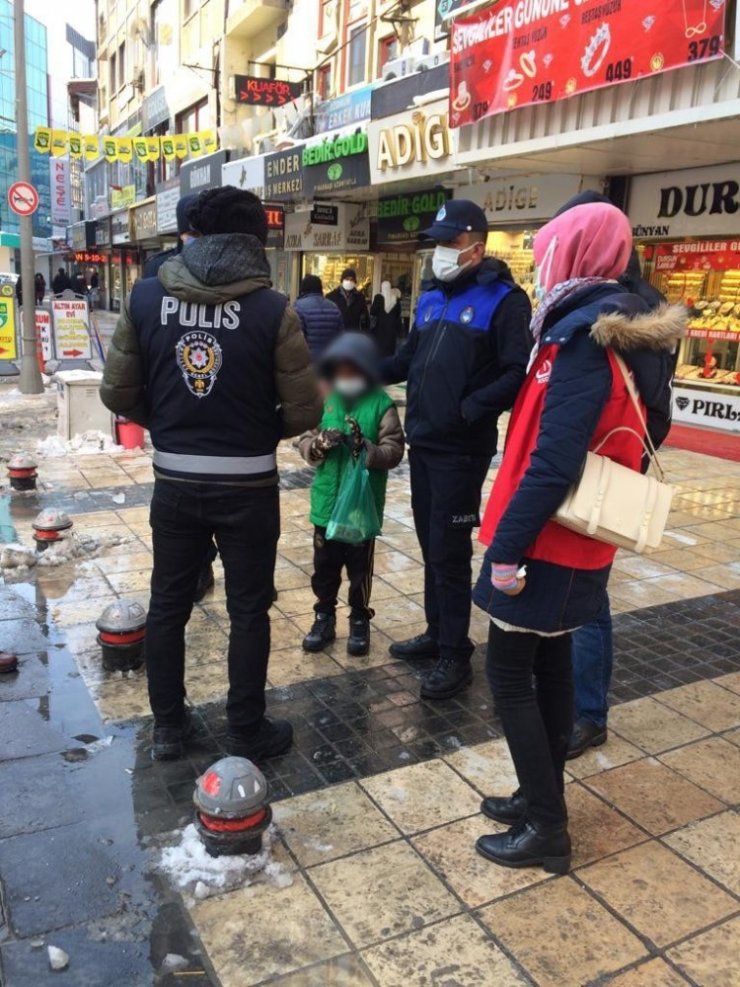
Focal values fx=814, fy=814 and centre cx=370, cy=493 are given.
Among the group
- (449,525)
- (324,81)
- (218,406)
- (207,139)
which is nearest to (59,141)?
(207,139)

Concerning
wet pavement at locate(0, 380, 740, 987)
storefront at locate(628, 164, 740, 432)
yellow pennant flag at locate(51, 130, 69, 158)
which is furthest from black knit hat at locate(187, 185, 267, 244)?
yellow pennant flag at locate(51, 130, 69, 158)

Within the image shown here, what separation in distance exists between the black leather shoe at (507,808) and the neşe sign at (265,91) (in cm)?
1701

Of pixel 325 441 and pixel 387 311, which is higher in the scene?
pixel 387 311

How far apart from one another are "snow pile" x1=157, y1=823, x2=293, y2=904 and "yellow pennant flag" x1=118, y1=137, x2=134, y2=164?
16.9 m

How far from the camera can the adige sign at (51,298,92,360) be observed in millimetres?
12984

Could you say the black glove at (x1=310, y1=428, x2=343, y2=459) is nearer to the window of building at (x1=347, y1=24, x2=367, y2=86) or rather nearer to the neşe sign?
the window of building at (x1=347, y1=24, x2=367, y2=86)

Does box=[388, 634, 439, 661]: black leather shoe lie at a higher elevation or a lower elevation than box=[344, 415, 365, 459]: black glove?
lower

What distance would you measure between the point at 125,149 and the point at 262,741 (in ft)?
54.7

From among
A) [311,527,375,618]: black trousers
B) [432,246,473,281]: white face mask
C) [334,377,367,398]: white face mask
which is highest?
[432,246,473,281]: white face mask

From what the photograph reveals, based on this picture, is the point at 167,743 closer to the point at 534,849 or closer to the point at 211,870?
the point at 211,870

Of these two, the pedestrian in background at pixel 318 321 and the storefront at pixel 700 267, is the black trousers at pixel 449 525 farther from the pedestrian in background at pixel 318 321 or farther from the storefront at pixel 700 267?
the storefront at pixel 700 267

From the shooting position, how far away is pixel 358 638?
13.7ft

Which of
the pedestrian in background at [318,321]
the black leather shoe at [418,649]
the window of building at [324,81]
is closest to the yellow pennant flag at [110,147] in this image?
the window of building at [324,81]

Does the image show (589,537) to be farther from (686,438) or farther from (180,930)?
(686,438)
